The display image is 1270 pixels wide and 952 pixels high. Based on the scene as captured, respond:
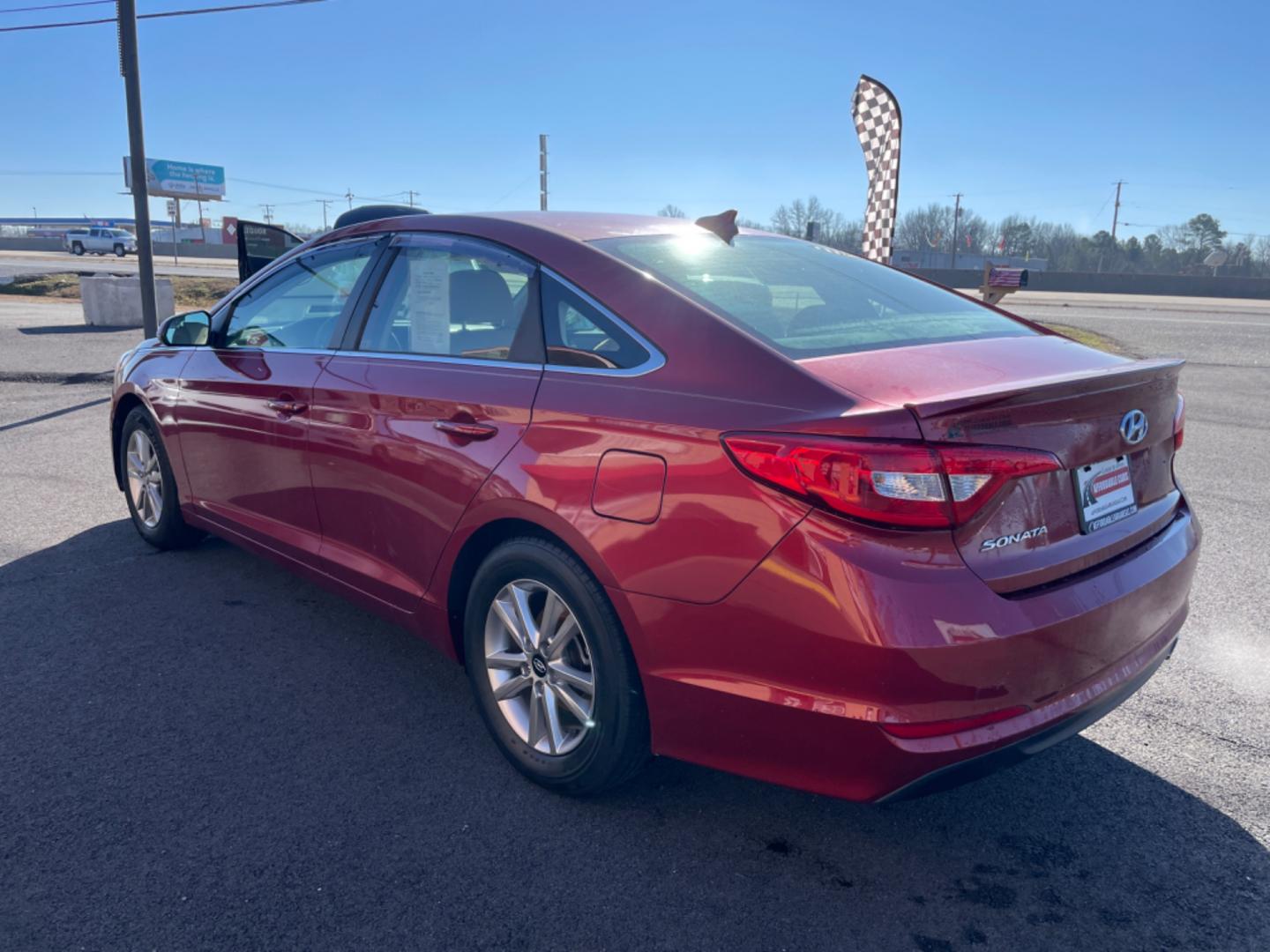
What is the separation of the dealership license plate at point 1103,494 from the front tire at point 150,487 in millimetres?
4056

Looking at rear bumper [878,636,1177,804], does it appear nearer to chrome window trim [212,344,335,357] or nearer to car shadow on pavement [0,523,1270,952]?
car shadow on pavement [0,523,1270,952]

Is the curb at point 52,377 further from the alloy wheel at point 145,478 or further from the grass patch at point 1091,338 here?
the grass patch at point 1091,338

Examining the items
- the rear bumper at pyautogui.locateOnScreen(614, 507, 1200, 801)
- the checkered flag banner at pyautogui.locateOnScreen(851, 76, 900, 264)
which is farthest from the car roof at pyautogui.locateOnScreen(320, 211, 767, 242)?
the checkered flag banner at pyautogui.locateOnScreen(851, 76, 900, 264)

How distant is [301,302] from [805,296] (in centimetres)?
211

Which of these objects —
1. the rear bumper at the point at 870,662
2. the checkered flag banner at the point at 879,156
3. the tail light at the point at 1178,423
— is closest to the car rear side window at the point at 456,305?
the rear bumper at the point at 870,662

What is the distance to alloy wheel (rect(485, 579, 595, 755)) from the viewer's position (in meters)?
2.64

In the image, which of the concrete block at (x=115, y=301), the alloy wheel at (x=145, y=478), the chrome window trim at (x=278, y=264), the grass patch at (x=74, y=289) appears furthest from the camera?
the grass patch at (x=74, y=289)

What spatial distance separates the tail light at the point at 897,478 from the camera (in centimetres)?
201

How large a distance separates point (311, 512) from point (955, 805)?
2462 mm

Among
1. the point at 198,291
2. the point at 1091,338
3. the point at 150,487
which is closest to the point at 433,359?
the point at 150,487

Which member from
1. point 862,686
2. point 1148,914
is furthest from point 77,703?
point 1148,914

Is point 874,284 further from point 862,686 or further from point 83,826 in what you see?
point 83,826

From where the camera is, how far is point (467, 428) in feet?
9.30

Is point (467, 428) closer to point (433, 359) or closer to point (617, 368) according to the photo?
point (433, 359)
